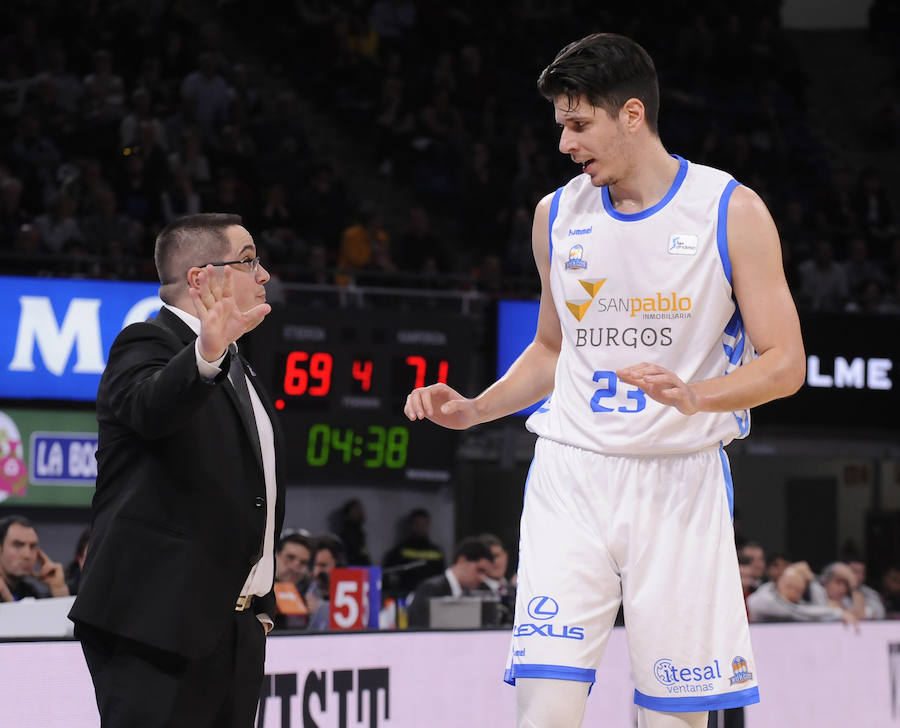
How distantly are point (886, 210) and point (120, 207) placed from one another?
28.8 feet

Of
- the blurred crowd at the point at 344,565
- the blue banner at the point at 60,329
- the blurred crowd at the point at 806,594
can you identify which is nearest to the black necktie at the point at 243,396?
the blurred crowd at the point at 344,565

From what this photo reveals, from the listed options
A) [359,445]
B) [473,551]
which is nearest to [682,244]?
[473,551]

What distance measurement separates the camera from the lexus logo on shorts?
3461mm

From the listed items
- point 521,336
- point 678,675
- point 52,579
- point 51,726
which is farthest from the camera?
point 521,336

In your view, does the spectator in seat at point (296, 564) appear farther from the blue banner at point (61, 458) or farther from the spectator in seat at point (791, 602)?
the spectator in seat at point (791, 602)

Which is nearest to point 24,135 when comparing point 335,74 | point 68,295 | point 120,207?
point 120,207

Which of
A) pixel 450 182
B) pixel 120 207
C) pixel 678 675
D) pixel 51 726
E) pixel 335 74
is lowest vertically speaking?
pixel 51 726

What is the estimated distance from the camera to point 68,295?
424 inches

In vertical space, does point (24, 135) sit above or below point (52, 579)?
above

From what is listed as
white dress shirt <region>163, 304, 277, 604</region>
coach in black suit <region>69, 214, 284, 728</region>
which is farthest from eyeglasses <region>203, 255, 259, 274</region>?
white dress shirt <region>163, 304, 277, 604</region>

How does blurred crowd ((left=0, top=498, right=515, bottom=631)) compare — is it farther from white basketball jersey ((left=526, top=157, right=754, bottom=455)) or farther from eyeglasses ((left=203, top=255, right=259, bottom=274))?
white basketball jersey ((left=526, top=157, right=754, bottom=455))

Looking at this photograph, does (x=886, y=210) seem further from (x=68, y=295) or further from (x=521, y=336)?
(x=68, y=295)

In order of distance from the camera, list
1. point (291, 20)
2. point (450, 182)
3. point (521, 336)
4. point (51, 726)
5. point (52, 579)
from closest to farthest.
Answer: point (51, 726) → point (52, 579) → point (521, 336) → point (450, 182) → point (291, 20)

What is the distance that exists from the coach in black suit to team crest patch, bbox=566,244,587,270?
801mm
